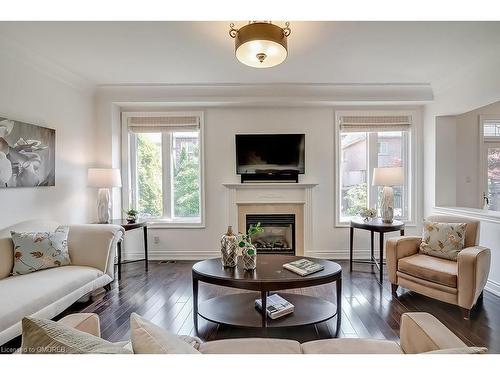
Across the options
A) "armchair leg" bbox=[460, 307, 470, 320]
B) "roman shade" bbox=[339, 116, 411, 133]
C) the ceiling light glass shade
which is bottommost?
"armchair leg" bbox=[460, 307, 470, 320]

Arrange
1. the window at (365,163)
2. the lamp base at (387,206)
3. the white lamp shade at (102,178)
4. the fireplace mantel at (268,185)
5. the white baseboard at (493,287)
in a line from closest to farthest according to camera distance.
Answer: the white baseboard at (493,287) < the white lamp shade at (102,178) < the lamp base at (387,206) < the fireplace mantel at (268,185) < the window at (365,163)

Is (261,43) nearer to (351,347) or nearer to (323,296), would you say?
(351,347)

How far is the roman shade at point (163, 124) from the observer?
4.72 meters

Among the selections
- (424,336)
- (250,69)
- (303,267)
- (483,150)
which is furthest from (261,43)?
(483,150)

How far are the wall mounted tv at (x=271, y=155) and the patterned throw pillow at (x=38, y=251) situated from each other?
8.35ft

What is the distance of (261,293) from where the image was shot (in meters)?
2.64

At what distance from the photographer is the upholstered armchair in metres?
2.68

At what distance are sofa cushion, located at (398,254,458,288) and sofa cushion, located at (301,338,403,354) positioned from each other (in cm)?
171

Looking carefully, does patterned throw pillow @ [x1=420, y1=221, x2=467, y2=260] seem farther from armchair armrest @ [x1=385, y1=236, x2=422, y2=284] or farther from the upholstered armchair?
armchair armrest @ [x1=385, y1=236, x2=422, y2=284]

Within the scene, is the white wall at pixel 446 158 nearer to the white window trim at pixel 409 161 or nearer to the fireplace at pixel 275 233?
the white window trim at pixel 409 161

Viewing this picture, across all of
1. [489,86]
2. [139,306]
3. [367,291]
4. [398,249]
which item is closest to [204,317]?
[139,306]

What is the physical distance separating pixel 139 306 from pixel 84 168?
224 cm

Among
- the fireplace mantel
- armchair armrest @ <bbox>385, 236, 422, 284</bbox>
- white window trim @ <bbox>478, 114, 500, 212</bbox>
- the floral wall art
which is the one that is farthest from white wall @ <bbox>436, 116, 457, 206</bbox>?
the floral wall art

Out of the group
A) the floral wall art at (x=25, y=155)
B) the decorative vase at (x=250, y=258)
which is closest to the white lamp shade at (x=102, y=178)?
the floral wall art at (x=25, y=155)
